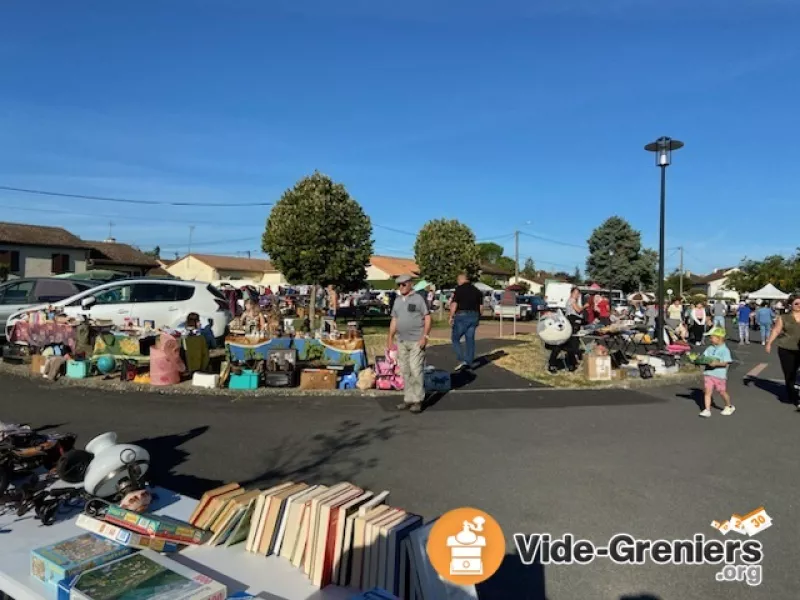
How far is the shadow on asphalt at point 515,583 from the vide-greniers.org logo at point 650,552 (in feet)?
0.31

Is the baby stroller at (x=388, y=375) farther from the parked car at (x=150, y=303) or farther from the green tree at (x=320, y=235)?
the green tree at (x=320, y=235)

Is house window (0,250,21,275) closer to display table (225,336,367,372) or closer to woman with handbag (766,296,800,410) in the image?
display table (225,336,367,372)

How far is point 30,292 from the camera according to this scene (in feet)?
49.2

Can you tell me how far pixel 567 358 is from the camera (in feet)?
40.7

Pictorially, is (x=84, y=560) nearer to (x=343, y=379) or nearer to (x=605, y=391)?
(x=343, y=379)

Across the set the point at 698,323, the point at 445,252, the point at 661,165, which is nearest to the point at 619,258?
the point at 445,252

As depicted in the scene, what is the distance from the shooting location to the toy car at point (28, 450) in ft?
11.8

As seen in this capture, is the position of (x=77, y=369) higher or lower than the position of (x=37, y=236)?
lower

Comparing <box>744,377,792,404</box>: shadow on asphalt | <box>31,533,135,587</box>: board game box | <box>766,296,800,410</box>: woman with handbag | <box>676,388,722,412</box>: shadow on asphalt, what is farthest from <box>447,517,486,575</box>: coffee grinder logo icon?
<box>744,377,792,404</box>: shadow on asphalt

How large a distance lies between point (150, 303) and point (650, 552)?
11.4m

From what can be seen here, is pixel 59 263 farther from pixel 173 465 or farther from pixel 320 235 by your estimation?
pixel 173 465

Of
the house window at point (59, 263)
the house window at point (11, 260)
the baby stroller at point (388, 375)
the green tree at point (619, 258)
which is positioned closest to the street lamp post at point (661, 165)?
the baby stroller at point (388, 375)

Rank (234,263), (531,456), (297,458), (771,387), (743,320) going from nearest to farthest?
1. (297,458)
2. (531,456)
3. (771,387)
4. (743,320)
5. (234,263)

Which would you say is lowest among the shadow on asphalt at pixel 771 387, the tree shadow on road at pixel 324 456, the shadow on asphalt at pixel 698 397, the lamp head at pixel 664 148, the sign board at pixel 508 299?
the tree shadow on road at pixel 324 456
